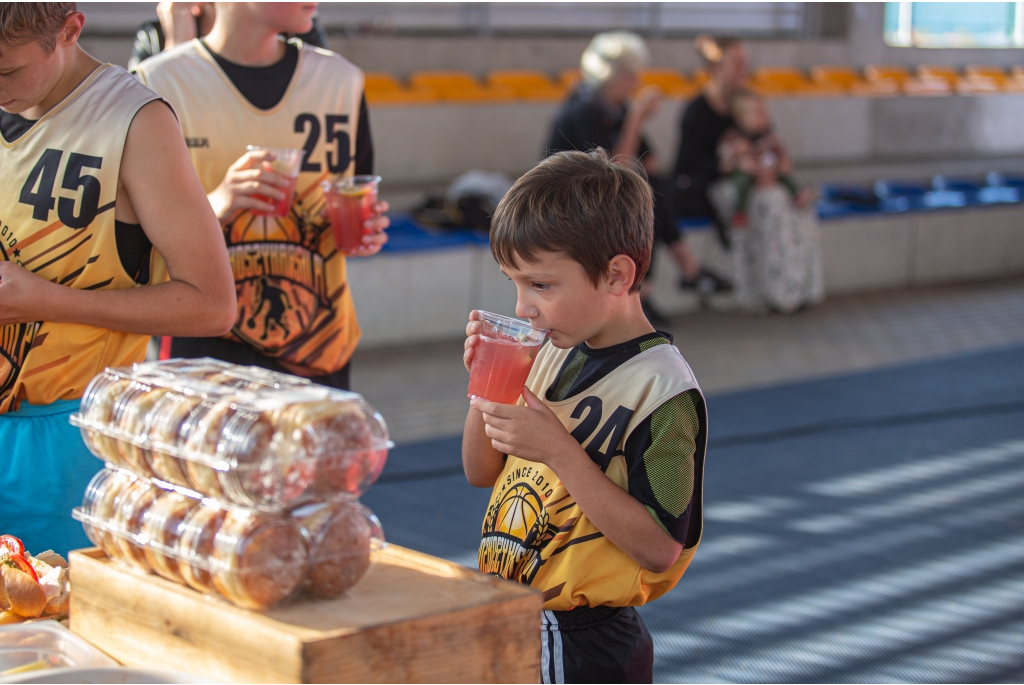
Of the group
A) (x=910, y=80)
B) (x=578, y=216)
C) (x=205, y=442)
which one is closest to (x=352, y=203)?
(x=578, y=216)

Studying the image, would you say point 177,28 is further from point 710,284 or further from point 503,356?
point 710,284

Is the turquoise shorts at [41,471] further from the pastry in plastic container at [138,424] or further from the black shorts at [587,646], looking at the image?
the black shorts at [587,646]

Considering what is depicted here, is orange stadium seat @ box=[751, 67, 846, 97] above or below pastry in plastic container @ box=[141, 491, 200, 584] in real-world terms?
above

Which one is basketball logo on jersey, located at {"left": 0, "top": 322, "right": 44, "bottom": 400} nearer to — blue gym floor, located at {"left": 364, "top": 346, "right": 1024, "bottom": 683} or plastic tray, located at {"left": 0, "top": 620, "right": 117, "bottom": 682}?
plastic tray, located at {"left": 0, "top": 620, "right": 117, "bottom": 682}

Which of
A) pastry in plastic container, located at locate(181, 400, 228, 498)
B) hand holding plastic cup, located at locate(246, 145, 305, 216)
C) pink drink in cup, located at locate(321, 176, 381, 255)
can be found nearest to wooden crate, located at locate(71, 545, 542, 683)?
pastry in plastic container, located at locate(181, 400, 228, 498)

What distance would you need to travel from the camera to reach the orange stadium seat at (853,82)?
11.0 meters

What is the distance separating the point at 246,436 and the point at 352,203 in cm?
143

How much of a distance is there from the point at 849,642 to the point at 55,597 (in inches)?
90.4

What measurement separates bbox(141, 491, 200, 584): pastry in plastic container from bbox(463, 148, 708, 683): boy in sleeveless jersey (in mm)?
465

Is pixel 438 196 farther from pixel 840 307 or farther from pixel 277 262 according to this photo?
pixel 277 262

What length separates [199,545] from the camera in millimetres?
1156

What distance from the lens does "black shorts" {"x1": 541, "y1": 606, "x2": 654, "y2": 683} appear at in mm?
1650

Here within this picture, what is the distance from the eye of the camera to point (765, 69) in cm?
1098

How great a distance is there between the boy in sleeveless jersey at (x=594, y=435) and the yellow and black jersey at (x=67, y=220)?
0.65 meters
